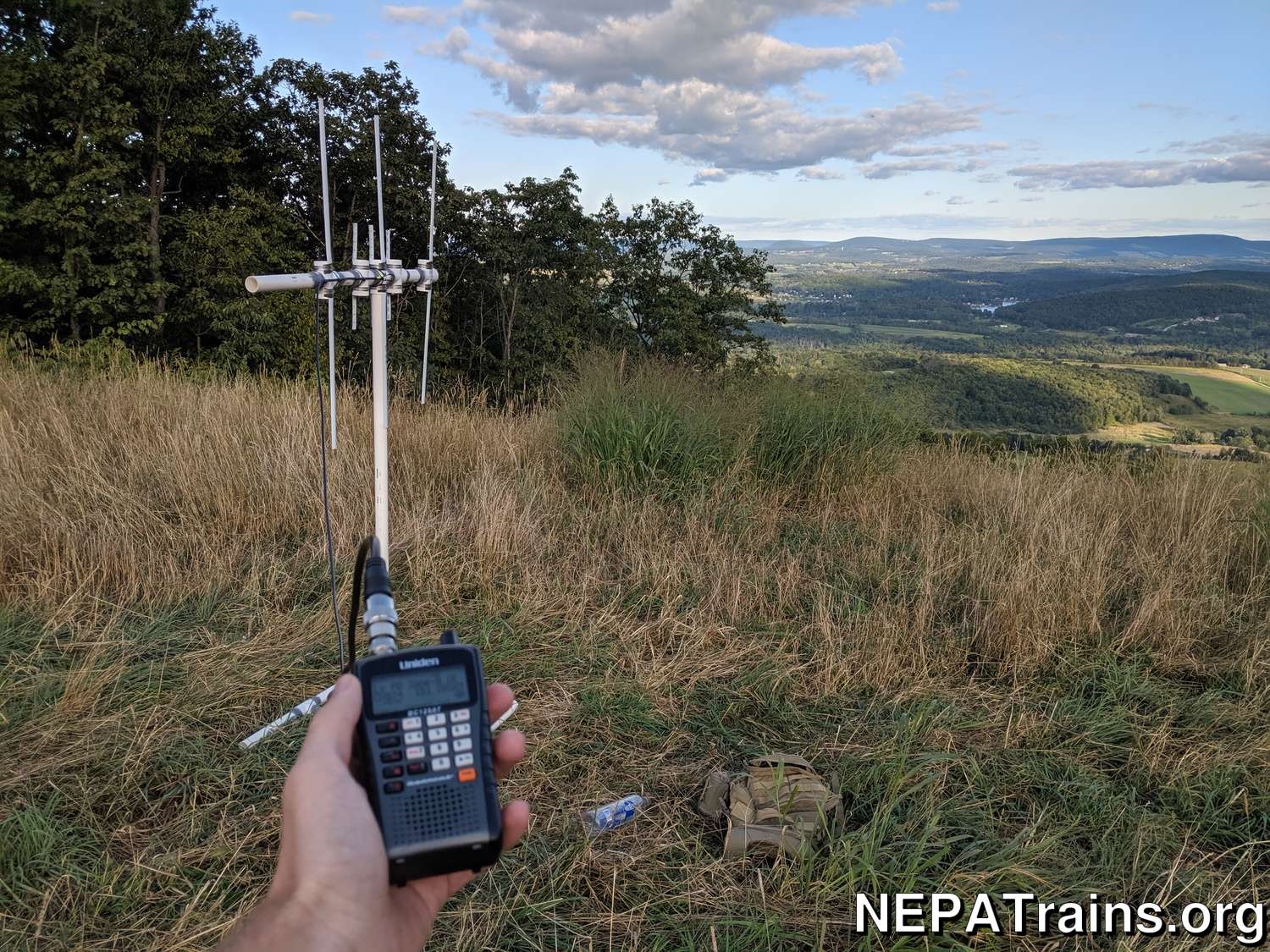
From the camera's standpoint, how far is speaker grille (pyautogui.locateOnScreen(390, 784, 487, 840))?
3.15 ft

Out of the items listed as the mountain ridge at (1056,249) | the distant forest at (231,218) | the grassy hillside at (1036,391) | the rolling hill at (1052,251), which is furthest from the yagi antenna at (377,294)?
the mountain ridge at (1056,249)

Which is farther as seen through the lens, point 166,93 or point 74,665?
point 166,93

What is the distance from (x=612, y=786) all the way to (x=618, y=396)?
134 inches

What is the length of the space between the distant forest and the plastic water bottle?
1116cm

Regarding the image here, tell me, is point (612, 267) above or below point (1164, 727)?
above

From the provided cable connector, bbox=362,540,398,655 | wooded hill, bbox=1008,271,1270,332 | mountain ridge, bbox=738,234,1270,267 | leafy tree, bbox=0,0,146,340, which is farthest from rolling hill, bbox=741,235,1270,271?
cable connector, bbox=362,540,398,655

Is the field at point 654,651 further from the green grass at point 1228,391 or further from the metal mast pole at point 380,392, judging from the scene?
the green grass at point 1228,391

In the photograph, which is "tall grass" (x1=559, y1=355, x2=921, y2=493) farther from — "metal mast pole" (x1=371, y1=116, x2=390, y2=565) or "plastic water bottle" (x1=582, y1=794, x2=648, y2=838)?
"plastic water bottle" (x1=582, y1=794, x2=648, y2=838)

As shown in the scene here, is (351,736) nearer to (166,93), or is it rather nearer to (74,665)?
(74,665)

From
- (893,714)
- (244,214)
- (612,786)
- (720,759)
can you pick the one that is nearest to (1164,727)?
(893,714)

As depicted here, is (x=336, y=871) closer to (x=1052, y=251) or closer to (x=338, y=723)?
(x=338, y=723)

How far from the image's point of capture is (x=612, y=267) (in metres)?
24.7

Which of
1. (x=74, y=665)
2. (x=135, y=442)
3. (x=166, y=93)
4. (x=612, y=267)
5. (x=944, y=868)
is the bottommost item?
(x=944, y=868)

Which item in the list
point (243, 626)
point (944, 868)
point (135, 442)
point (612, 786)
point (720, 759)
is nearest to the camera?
point (944, 868)
